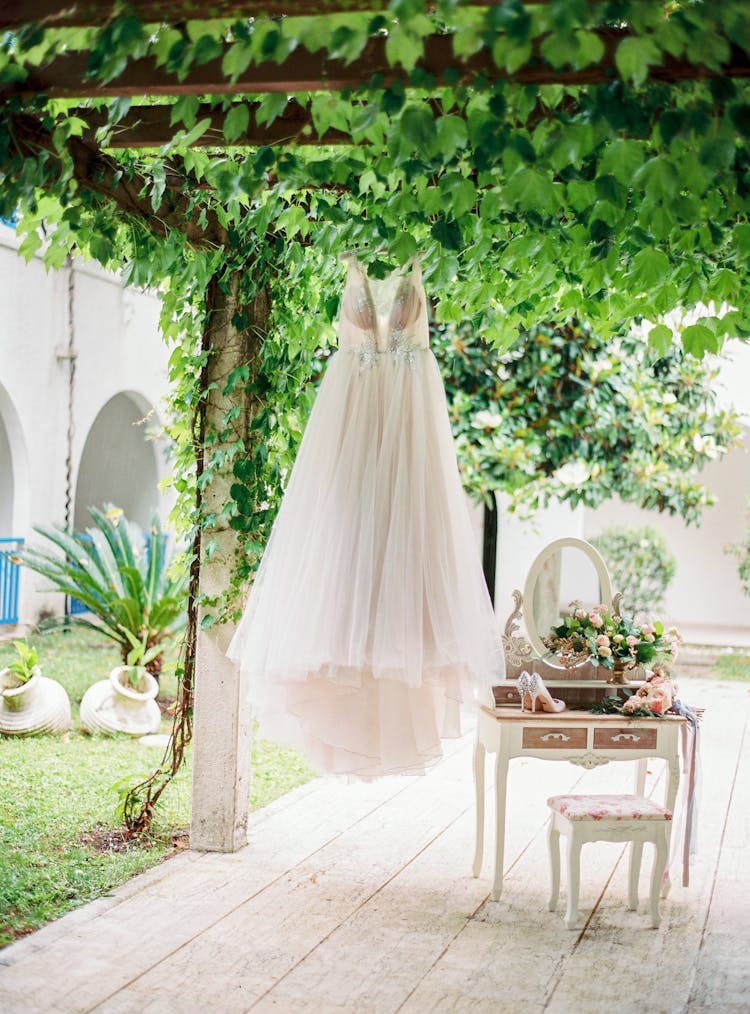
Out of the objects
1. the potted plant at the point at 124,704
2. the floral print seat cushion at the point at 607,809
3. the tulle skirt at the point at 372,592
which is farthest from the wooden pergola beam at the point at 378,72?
the potted plant at the point at 124,704

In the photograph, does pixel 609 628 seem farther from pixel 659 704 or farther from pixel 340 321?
pixel 340 321

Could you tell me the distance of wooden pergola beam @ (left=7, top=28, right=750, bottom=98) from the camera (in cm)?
295

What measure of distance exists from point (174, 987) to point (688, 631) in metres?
12.7

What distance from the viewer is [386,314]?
4.15 m

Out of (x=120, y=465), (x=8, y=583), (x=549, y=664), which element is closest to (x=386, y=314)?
(x=549, y=664)

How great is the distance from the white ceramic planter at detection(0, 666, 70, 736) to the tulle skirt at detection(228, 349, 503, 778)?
3.84 meters

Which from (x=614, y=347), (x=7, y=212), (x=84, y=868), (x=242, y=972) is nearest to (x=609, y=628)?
(x=242, y=972)

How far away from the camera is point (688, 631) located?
15.3 metres

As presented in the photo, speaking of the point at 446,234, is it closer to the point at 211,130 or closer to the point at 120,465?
the point at 211,130

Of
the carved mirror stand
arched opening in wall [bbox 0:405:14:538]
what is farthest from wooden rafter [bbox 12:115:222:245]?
arched opening in wall [bbox 0:405:14:538]

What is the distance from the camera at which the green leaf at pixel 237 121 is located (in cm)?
332

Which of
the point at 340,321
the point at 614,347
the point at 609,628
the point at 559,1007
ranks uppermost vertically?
the point at 614,347

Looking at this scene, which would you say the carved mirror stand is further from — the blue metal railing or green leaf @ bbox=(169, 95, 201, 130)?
the blue metal railing

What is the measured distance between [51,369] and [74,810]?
5753 millimetres
